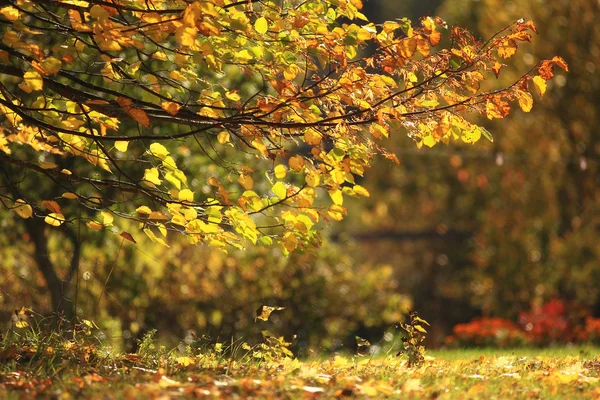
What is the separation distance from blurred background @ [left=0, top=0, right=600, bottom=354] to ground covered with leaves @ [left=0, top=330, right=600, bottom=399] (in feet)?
1.72

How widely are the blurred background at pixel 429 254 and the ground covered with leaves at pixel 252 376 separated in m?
0.52

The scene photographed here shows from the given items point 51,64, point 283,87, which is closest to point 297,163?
point 283,87

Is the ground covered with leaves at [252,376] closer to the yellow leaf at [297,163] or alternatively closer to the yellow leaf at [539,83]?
the yellow leaf at [297,163]

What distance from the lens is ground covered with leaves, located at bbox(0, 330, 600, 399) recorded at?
14.0 feet

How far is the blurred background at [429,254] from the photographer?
33.3 ft

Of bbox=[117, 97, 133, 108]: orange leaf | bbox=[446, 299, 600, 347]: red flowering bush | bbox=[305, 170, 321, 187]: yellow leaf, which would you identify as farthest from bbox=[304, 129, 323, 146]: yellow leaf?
bbox=[446, 299, 600, 347]: red flowering bush

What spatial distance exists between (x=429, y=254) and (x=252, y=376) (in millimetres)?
15787

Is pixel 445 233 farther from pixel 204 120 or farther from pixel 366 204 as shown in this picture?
pixel 204 120

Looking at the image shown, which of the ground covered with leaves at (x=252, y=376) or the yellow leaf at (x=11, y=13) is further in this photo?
the ground covered with leaves at (x=252, y=376)

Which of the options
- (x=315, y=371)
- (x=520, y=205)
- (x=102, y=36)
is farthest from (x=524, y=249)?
(x=102, y=36)

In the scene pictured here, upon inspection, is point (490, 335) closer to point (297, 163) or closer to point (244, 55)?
point (297, 163)

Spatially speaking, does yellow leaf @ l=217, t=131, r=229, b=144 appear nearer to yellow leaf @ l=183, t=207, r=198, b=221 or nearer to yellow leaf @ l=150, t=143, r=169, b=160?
yellow leaf @ l=150, t=143, r=169, b=160

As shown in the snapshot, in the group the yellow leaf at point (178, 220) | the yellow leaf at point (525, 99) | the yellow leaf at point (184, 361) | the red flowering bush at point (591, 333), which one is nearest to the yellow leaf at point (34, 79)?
the yellow leaf at point (178, 220)

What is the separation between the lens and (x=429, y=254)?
20.3 meters
